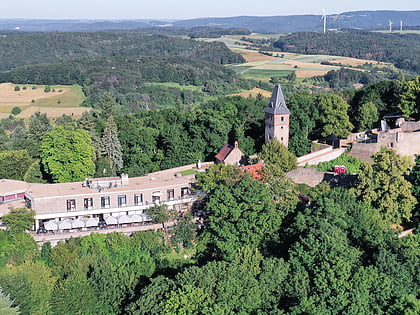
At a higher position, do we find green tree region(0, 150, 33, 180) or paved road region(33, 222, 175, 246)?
green tree region(0, 150, 33, 180)

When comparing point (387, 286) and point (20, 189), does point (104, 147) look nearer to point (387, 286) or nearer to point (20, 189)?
point (20, 189)

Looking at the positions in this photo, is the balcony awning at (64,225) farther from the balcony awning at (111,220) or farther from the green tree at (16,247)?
the balcony awning at (111,220)

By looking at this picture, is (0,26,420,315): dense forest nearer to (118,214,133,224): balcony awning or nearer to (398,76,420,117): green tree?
(398,76,420,117): green tree

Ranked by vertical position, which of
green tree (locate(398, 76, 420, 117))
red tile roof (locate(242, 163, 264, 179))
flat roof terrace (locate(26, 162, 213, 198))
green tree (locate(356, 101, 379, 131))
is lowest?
flat roof terrace (locate(26, 162, 213, 198))

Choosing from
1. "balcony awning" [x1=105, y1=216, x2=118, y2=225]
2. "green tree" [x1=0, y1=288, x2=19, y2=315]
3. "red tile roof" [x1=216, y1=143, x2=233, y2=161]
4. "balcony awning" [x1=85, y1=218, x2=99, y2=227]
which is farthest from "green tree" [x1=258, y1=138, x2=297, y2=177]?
"green tree" [x1=0, y1=288, x2=19, y2=315]

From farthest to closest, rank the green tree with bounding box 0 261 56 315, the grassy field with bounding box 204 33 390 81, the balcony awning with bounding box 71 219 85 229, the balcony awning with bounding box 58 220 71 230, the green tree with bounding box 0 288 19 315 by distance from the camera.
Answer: the grassy field with bounding box 204 33 390 81 < the balcony awning with bounding box 71 219 85 229 < the balcony awning with bounding box 58 220 71 230 < the green tree with bounding box 0 261 56 315 < the green tree with bounding box 0 288 19 315

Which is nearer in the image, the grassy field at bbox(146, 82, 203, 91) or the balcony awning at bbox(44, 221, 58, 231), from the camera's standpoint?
the balcony awning at bbox(44, 221, 58, 231)
